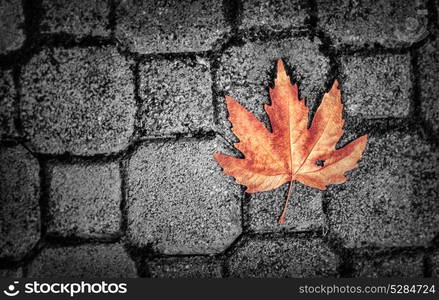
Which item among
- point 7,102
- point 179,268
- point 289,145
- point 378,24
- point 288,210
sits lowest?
Answer: point 179,268

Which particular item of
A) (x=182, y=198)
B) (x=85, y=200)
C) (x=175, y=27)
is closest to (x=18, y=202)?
(x=85, y=200)

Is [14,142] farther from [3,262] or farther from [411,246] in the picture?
[411,246]

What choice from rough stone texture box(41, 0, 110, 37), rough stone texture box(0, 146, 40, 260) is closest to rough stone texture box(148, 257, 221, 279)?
rough stone texture box(0, 146, 40, 260)

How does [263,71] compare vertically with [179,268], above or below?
above

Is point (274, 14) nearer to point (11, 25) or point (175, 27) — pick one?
point (175, 27)

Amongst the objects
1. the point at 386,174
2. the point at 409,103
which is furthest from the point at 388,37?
the point at 386,174

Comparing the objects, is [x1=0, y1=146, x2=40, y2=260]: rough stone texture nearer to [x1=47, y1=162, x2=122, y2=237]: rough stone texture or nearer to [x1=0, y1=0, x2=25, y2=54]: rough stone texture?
[x1=47, y1=162, x2=122, y2=237]: rough stone texture
